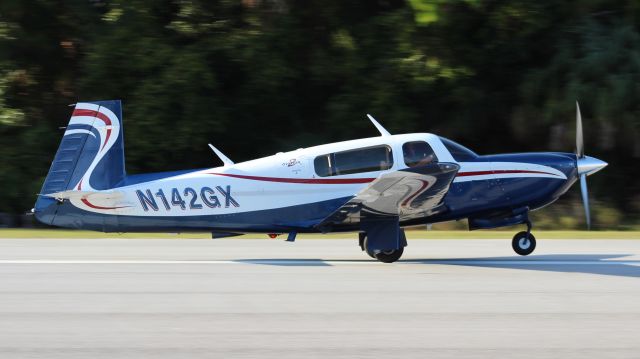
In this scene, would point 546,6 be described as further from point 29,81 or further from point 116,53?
point 29,81

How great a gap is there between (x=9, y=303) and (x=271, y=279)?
2733 millimetres

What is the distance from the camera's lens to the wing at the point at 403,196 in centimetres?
971

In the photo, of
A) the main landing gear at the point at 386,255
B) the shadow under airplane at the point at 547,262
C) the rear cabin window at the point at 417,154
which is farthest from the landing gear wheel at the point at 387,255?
the rear cabin window at the point at 417,154

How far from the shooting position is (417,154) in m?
10.6

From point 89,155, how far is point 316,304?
4364 millimetres

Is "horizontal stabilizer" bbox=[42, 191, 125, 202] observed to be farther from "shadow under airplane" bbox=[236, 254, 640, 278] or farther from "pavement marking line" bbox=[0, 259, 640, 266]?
"shadow under airplane" bbox=[236, 254, 640, 278]

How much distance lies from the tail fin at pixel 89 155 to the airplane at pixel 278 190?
0.04 feet

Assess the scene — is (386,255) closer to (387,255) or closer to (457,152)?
(387,255)

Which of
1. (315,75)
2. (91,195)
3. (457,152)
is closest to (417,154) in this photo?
(457,152)

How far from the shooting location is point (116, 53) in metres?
18.8

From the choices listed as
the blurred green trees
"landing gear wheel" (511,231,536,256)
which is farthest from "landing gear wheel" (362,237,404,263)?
the blurred green trees

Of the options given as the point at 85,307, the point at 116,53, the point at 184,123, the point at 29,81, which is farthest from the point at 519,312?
the point at 29,81

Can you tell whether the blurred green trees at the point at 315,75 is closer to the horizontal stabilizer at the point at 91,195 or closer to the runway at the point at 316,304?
the runway at the point at 316,304

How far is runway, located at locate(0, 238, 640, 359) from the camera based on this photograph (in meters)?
5.91
